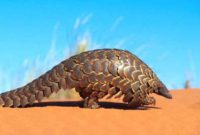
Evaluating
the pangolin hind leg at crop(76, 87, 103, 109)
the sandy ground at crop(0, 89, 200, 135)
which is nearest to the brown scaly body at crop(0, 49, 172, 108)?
the pangolin hind leg at crop(76, 87, 103, 109)

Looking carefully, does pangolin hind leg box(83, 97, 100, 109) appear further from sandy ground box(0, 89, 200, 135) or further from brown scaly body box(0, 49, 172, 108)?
sandy ground box(0, 89, 200, 135)

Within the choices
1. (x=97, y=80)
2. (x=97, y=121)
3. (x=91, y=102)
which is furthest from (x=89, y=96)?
(x=97, y=121)

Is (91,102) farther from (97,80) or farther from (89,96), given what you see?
(97,80)

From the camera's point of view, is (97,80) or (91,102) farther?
Answer: (91,102)

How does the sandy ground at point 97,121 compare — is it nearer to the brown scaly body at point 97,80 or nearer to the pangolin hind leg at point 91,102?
the pangolin hind leg at point 91,102

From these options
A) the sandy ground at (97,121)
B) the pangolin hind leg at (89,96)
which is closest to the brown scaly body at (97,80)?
the pangolin hind leg at (89,96)

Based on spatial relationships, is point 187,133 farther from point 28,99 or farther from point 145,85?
point 28,99
